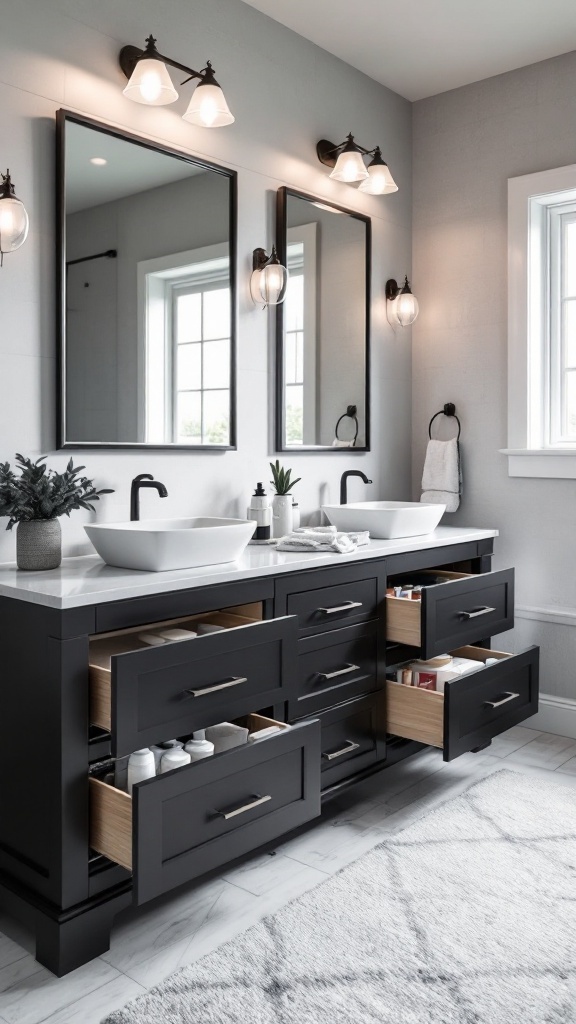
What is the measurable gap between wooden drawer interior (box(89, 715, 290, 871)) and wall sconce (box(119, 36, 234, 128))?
5.59 feet

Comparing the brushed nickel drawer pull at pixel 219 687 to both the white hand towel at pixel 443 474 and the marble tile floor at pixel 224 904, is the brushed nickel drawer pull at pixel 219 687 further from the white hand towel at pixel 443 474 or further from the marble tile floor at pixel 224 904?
the white hand towel at pixel 443 474

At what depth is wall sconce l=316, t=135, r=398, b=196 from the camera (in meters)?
2.79

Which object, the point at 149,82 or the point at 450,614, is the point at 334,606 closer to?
the point at 450,614

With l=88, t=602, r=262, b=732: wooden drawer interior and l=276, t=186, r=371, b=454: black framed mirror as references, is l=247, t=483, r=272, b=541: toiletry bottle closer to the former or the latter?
l=276, t=186, r=371, b=454: black framed mirror

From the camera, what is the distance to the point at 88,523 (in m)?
2.22

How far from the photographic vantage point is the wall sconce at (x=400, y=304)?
10.5 feet

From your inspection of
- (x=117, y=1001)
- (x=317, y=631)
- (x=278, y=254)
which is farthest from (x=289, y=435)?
(x=117, y=1001)

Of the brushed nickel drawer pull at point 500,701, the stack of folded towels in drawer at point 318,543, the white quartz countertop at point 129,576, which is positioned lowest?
the brushed nickel drawer pull at point 500,701

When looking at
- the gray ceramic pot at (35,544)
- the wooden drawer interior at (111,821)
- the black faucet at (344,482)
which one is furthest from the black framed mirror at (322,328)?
the wooden drawer interior at (111,821)

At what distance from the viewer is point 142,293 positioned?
2.34m

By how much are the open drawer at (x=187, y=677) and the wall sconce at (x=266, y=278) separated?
3.63ft

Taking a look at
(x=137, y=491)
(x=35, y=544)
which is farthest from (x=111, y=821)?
(x=137, y=491)

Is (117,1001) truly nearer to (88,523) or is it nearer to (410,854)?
(410,854)

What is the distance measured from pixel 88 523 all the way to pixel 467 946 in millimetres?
1382
